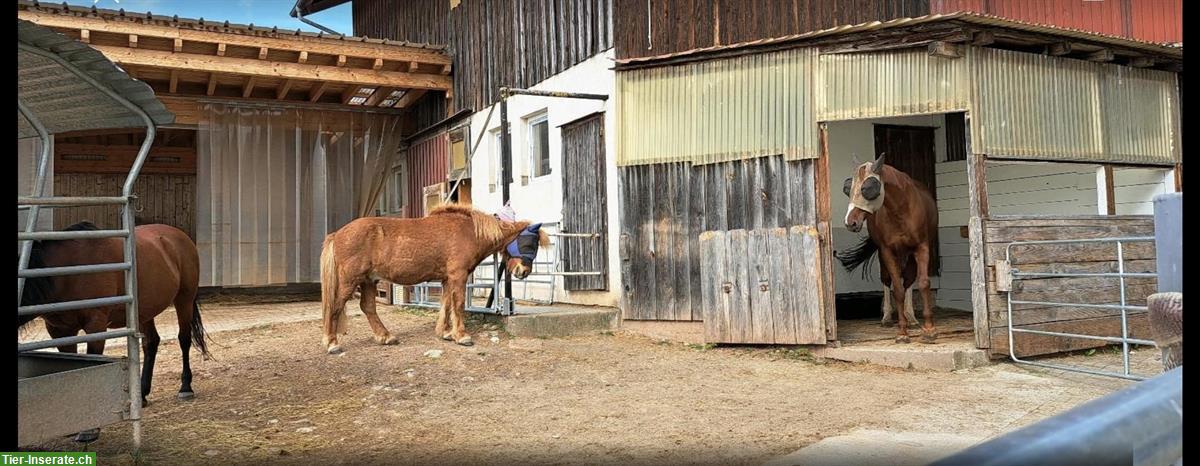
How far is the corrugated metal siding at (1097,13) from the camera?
25.4ft

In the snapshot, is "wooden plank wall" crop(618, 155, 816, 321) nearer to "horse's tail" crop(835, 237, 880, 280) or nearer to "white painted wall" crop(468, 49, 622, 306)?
"white painted wall" crop(468, 49, 622, 306)

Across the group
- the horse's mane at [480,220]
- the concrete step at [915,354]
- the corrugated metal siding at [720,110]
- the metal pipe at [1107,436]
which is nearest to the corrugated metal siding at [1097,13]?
the corrugated metal siding at [720,110]

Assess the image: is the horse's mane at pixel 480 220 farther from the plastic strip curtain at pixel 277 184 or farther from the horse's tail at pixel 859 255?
the plastic strip curtain at pixel 277 184

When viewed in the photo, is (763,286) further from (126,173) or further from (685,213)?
(126,173)

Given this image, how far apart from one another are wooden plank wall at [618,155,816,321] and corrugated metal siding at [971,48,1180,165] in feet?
5.95

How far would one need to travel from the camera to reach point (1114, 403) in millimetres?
878

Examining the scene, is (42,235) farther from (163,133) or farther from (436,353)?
(163,133)

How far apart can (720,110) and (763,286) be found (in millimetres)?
2052

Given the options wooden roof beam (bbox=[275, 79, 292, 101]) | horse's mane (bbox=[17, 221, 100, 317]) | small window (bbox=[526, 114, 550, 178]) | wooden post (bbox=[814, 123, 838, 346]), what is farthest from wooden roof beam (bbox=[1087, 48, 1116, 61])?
wooden roof beam (bbox=[275, 79, 292, 101])

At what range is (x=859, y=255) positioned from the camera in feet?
32.7

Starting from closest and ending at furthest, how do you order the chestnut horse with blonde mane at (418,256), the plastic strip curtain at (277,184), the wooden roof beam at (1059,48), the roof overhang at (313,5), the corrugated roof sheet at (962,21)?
the corrugated roof sheet at (962,21) → the wooden roof beam at (1059,48) → the chestnut horse with blonde mane at (418,256) → the plastic strip curtain at (277,184) → the roof overhang at (313,5)

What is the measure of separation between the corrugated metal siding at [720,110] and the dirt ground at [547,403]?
7.29 ft

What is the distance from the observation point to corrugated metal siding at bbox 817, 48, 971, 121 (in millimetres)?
7206

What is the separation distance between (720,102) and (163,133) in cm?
1318
